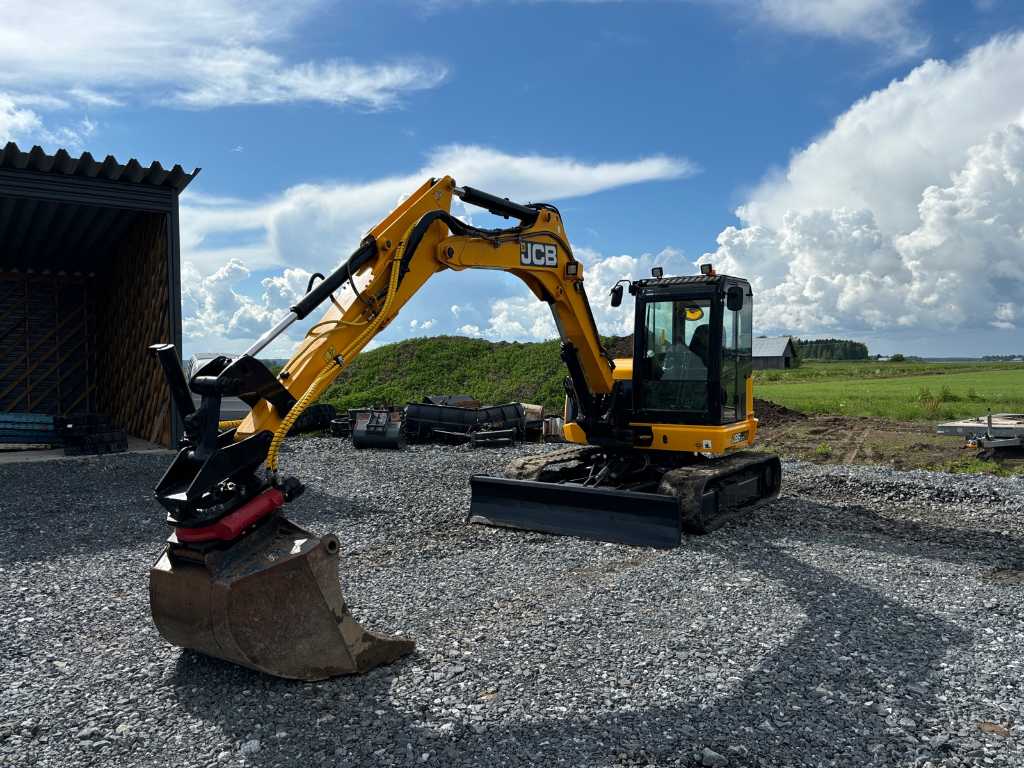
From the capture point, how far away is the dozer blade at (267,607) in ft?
16.1

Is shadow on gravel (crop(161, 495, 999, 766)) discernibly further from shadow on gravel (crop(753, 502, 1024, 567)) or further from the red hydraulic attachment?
shadow on gravel (crop(753, 502, 1024, 567))

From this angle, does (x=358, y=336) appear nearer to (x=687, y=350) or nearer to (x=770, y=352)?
(x=687, y=350)

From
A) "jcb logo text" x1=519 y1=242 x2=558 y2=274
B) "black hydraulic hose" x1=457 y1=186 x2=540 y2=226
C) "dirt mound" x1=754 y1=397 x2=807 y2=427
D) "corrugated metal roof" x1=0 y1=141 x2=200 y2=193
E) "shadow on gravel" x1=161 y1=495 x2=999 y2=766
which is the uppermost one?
"corrugated metal roof" x1=0 y1=141 x2=200 y2=193

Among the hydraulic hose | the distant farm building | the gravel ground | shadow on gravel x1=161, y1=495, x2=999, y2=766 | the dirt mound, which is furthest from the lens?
the distant farm building

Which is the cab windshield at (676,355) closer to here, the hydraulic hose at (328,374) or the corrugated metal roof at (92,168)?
the hydraulic hose at (328,374)

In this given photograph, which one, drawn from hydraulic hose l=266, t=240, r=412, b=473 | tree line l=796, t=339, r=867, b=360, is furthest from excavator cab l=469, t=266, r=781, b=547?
tree line l=796, t=339, r=867, b=360

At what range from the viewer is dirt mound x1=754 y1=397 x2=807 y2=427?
882 inches

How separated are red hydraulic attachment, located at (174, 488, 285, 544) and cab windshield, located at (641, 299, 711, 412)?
18.5 ft

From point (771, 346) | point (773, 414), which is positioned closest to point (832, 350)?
point (771, 346)

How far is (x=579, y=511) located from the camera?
891 centimetres

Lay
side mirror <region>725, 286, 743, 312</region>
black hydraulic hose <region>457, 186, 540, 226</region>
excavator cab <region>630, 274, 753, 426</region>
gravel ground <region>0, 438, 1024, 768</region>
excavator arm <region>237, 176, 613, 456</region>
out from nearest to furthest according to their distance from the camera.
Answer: gravel ground <region>0, 438, 1024, 768</region>
excavator arm <region>237, 176, 613, 456</region>
black hydraulic hose <region>457, 186, 540, 226</region>
side mirror <region>725, 286, 743, 312</region>
excavator cab <region>630, 274, 753, 426</region>

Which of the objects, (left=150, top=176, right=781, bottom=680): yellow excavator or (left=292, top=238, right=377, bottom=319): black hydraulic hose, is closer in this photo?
(left=150, top=176, right=781, bottom=680): yellow excavator

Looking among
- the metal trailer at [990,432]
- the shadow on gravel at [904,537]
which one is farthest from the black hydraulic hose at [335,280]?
the metal trailer at [990,432]

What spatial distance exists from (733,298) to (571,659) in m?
5.34
